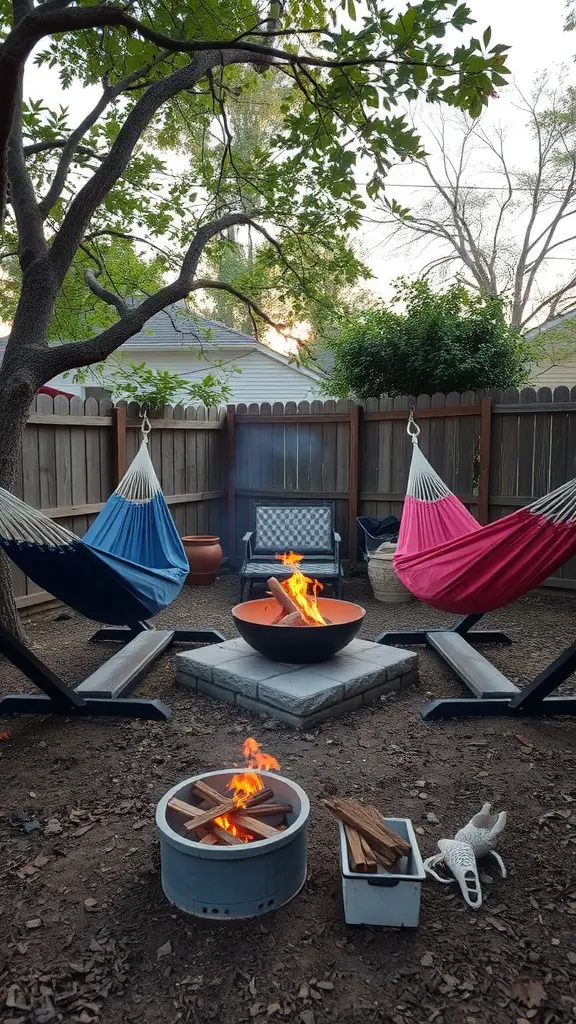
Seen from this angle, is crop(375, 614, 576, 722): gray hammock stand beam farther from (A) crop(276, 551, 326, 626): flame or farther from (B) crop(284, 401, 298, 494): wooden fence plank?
Answer: (B) crop(284, 401, 298, 494): wooden fence plank

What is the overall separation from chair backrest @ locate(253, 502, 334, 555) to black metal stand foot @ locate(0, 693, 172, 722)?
8.43 ft

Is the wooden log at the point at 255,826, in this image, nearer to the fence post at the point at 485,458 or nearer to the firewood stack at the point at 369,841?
the firewood stack at the point at 369,841

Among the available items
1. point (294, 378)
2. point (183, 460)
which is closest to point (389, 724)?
point (183, 460)

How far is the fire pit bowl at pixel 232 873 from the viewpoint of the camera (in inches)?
55.2

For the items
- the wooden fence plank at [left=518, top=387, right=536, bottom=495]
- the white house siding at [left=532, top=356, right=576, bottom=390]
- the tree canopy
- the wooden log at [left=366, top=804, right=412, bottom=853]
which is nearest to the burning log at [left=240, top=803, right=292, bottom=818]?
the wooden log at [left=366, top=804, right=412, bottom=853]

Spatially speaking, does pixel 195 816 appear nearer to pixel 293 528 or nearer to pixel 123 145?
pixel 123 145

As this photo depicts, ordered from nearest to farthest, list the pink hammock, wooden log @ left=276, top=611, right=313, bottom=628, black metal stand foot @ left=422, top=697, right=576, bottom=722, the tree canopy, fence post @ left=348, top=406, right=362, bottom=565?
the pink hammock < black metal stand foot @ left=422, top=697, right=576, bottom=722 < wooden log @ left=276, top=611, right=313, bottom=628 < fence post @ left=348, top=406, right=362, bottom=565 < the tree canopy

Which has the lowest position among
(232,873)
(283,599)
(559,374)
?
(232,873)

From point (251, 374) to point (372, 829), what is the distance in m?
10.7

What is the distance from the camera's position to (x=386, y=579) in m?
4.79

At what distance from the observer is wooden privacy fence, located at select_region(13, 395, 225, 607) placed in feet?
13.5

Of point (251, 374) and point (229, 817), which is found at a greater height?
point (251, 374)

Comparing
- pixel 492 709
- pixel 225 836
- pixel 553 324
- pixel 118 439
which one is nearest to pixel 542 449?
pixel 492 709

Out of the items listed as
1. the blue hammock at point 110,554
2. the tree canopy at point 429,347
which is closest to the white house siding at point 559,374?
the tree canopy at point 429,347
